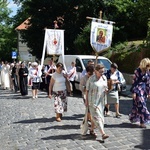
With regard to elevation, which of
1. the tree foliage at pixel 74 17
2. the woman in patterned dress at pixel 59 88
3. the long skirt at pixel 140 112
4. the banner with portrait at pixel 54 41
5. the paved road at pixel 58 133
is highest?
the tree foliage at pixel 74 17

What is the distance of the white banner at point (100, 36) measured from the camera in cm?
1265

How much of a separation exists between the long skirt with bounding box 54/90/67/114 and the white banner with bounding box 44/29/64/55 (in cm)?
597

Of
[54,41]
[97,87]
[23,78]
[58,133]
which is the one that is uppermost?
[54,41]

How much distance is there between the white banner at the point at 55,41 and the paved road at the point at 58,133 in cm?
459

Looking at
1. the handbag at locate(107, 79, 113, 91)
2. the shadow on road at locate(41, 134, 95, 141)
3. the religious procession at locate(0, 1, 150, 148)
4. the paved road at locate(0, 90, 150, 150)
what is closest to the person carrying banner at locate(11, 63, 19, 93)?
the religious procession at locate(0, 1, 150, 148)

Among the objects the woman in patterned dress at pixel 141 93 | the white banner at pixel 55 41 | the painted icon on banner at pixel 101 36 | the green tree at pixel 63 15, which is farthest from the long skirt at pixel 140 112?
the green tree at pixel 63 15

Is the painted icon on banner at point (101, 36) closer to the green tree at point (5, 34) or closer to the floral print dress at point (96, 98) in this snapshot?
the floral print dress at point (96, 98)

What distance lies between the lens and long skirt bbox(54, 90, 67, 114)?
927 centimetres

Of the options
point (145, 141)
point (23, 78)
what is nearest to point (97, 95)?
point (145, 141)

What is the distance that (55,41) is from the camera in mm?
15367

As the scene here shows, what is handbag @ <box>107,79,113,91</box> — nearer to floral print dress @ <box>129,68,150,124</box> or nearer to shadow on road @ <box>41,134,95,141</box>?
floral print dress @ <box>129,68,150,124</box>

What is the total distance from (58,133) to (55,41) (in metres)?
8.03

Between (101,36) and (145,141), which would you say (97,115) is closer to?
(145,141)

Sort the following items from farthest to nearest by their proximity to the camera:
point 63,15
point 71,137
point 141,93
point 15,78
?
point 63,15, point 15,78, point 141,93, point 71,137
